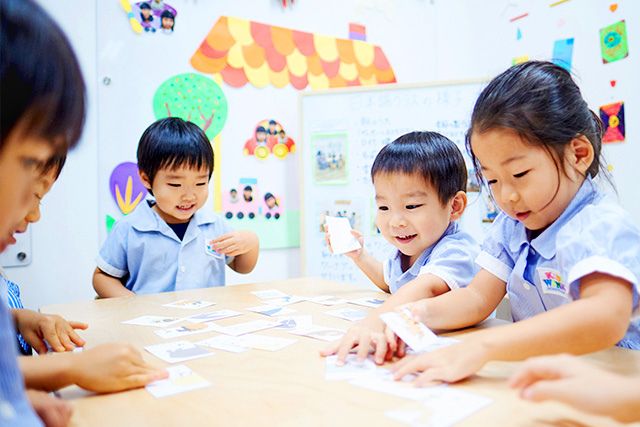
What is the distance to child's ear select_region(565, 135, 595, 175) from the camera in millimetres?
805

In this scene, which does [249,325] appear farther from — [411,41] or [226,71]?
[411,41]

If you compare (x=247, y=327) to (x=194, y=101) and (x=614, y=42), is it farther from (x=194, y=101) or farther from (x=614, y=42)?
(x=614, y=42)

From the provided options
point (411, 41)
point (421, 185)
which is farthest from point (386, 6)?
point (421, 185)

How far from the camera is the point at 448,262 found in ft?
3.39

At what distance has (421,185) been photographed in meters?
1.13

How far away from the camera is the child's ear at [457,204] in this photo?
117cm

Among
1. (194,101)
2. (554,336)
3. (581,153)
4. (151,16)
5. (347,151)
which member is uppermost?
(151,16)

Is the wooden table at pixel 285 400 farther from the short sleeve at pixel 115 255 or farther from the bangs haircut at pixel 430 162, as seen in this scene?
the short sleeve at pixel 115 255

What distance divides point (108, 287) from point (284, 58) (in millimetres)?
1415

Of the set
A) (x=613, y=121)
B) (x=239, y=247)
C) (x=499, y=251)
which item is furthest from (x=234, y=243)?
(x=613, y=121)

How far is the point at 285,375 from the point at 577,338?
0.38 metres

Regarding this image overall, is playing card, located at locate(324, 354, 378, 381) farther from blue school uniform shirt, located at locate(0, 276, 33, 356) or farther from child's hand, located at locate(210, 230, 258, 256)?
child's hand, located at locate(210, 230, 258, 256)

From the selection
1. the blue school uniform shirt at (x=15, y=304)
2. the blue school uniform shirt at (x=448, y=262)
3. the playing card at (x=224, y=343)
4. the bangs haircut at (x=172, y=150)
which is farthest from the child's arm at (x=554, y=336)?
the bangs haircut at (x=172, y=150)

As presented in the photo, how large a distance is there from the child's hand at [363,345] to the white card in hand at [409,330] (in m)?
0.02
